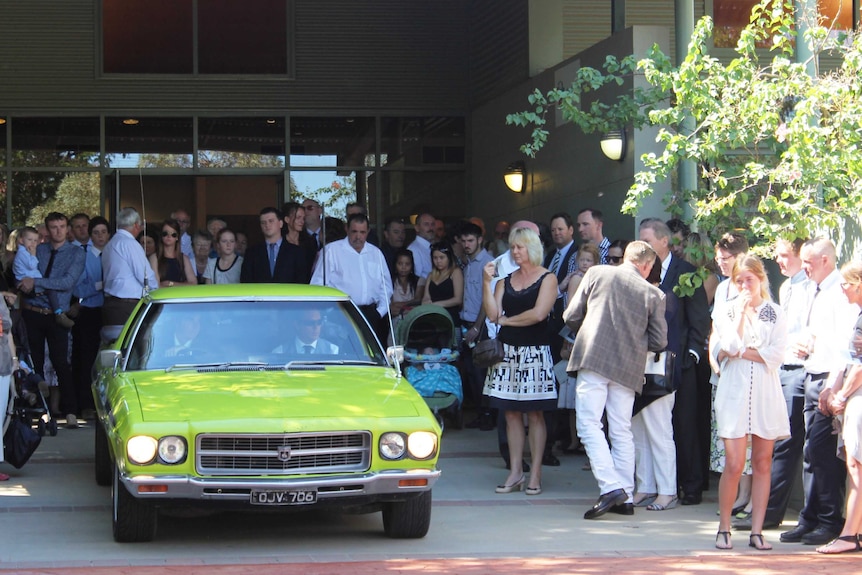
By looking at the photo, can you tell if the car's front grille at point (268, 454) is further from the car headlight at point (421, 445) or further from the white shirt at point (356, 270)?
the white shirt at point (356, 270)

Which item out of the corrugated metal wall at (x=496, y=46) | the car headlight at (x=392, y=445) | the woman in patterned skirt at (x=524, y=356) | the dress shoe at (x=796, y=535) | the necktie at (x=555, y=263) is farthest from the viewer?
the corrugated metal wall at (x=496, y=46)

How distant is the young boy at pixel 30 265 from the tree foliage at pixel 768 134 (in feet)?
20.3

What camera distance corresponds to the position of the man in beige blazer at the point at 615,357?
8.68m

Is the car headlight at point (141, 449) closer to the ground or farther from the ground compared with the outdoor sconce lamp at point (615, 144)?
closer to the ground

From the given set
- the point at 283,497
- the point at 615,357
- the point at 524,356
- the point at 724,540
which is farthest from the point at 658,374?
the point at 283,497

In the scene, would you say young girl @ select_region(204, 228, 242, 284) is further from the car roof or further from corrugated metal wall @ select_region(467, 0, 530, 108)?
corrugated metal wall @ select_region(467, 0, 530, 108)

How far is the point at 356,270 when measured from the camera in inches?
491

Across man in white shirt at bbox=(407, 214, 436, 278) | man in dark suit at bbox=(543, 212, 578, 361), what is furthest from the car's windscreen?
man in white shirt at bbox=(407, 214, 436, 278)

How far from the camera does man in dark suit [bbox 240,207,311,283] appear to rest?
41.1 ft

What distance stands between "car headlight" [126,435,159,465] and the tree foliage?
4.15 m

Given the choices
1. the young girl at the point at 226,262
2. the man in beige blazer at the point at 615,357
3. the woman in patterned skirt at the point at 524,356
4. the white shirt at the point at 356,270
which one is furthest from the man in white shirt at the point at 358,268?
the man in beige blazer at the point at 615,357

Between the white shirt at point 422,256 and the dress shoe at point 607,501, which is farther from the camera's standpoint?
the white shirt at point 422,256

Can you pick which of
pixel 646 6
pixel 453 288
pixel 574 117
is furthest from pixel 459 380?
pixel 646 6

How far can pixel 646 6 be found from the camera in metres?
16.8
